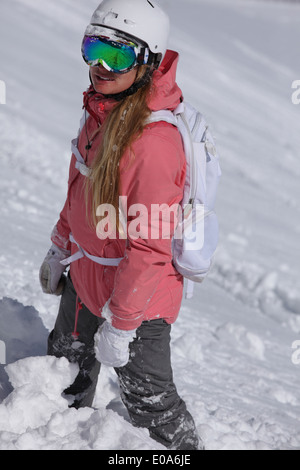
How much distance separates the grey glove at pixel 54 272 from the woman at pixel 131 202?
17 centimetres

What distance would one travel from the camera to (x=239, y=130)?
34.0ft

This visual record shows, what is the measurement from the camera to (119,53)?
6.68ft

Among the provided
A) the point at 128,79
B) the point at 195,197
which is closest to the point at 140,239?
the point at 195,197

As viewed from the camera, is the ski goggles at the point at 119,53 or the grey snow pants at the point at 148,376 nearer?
the ski goggles at the point at 119,53

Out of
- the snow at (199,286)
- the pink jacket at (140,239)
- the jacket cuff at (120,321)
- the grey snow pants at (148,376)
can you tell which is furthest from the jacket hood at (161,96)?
the snow at (199,286)

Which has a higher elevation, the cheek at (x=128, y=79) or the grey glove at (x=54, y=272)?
the cheek at (x=128, y=79)

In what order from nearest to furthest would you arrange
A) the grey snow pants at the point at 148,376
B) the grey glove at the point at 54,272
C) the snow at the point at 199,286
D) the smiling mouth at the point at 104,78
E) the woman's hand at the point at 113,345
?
the smiling mouth at the point at 104,78, the woman's hand at the point at 113,345, the grey snow pants at the point at 148,376, the snow at the point at 199,286, the grey glove at the point at 54,272

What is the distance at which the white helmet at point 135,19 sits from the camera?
202 cm

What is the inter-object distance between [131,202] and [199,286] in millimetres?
2822

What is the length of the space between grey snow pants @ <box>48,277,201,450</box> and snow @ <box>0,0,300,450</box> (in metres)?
0.12

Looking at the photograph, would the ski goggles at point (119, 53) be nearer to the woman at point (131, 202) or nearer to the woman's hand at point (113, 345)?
the woman at point (131, 202)

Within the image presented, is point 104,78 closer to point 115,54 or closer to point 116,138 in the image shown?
point 115,54

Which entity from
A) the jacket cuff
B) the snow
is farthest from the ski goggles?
the snow
